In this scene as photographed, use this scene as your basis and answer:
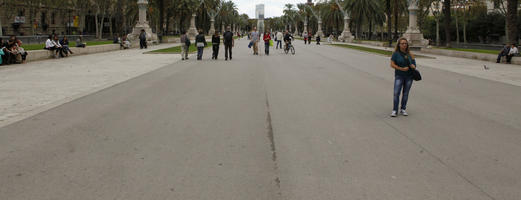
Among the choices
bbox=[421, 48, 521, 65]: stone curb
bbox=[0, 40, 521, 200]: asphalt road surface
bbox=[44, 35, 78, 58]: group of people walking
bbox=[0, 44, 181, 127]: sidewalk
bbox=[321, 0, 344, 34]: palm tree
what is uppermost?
bbox=[321, 0, 344, 34]: palm tree

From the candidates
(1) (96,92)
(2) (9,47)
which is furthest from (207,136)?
(2) (9,47)

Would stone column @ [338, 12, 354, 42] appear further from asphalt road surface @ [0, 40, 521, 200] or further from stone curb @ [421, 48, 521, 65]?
asphalt road surface @ [0, 40, 521, 200]

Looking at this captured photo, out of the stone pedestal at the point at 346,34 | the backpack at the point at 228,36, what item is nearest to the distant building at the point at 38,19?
the stone pedestal at the point at 346,34

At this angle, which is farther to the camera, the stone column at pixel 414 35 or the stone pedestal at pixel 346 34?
the stone pedestal at pixel 346 34

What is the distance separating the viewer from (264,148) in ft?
21.0

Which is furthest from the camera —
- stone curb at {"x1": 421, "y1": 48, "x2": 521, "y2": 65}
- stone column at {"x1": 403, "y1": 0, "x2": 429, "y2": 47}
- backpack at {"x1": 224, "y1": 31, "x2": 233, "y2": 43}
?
stone column at {"x1": 403, "y1": 0, "x2": 429, "y2": 47}

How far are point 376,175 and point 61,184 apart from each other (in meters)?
3.06

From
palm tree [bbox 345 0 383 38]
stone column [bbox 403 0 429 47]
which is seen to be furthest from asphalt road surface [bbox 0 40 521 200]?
palm tree [bbox 345 0 383 38]

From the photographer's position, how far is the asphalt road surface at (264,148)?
4746 mm

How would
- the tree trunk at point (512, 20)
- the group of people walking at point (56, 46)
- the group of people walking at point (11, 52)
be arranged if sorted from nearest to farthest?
the group of people walking at point (11, 52), the group of people walking at point (56, 46), the tree trunk at point (512, 20)

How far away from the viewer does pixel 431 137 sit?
711cm

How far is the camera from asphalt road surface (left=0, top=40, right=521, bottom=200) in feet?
15.6

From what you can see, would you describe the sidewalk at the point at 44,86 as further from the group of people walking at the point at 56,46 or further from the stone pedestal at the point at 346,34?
the stone pedestal at the point at 346,34

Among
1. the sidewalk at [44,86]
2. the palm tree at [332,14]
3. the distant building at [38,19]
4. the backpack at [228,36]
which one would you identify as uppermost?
the palm tree at [332,14]
